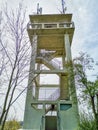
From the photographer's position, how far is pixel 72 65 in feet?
32.0

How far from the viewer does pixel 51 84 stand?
1675 centimetres

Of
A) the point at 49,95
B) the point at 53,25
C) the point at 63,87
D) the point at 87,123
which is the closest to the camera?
the point at 87,123

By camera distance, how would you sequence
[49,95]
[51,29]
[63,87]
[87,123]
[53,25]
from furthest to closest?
1. [53,25]
2. [63,87]
3. [51,29]
4. [49,95]
5. [87,123]

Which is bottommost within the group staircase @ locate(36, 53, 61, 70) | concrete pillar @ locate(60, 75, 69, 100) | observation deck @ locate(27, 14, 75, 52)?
concrete pillar @ locate(60, 75, 69, 100)

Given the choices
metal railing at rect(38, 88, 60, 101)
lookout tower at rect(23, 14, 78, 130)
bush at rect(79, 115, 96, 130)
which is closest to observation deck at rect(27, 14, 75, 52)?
lookout tower at rect(23, 14, 78, 130)

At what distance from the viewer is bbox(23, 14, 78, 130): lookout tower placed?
40.5 feet

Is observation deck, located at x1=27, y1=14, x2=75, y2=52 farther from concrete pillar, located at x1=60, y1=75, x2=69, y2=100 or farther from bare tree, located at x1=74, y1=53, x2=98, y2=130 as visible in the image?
bare tree, located at x1=74, y1=53, x2=98, y2=130

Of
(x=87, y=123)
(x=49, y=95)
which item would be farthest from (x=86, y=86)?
(x=49, y=95)

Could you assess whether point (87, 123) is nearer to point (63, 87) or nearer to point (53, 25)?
point (63, 87)

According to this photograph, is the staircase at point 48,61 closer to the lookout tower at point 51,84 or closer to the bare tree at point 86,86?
the lookout tower at point 51,84

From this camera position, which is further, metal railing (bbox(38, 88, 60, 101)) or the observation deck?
the observation deck

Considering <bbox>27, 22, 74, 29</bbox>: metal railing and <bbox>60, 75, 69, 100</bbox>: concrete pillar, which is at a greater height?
<bbox>27, 22, 74, 29</bbox>: metal railing

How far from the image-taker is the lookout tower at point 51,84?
12.4 meters

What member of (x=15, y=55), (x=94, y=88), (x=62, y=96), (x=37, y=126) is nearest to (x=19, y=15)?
(x=15, y=55)
